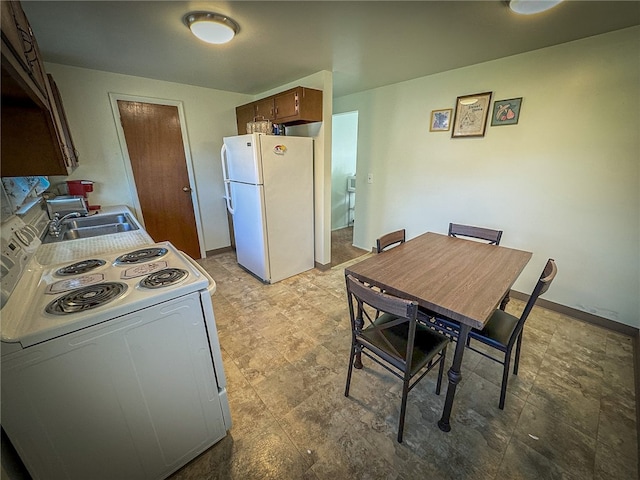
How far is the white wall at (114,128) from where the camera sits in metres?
2.56

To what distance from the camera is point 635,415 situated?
1.44 m

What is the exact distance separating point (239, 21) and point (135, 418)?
7.23 ft

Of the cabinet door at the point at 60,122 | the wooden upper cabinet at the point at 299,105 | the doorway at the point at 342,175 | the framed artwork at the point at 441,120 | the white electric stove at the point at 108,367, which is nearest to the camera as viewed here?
the white electric stove at the point at 108,367

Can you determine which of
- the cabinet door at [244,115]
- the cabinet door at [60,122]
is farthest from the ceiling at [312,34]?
the cabinet door at [244,115]

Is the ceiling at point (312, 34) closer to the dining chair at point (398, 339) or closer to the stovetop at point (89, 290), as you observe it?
the stovetop at point (89, 290)

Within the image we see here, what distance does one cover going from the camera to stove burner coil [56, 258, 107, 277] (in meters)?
1.21

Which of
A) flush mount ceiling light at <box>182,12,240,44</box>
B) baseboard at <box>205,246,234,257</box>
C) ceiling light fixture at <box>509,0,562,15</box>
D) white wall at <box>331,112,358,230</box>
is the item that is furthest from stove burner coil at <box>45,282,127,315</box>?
white wall at <box>331,112,358,230</box>

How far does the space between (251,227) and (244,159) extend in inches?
29.7

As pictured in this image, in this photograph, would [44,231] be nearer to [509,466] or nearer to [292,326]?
[292,326]

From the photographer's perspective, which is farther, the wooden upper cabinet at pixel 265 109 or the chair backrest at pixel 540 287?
the wooden upper cabinet at pixel 265 109

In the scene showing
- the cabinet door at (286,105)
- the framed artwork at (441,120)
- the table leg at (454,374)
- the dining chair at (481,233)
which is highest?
the cabinet door at (286,105)

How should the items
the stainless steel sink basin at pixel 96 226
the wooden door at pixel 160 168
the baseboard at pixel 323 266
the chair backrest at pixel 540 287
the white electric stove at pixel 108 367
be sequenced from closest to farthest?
1. the white electric stove at pixel 108 367
2. the chair backrest at pixel 540 287
3. the stainless steel sink basin at pixel 96 226
4. the wooden door at pixel 160 168
5. the baseboard at pixel 323 266

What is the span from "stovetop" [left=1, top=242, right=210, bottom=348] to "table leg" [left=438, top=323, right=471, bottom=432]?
123 centimetres

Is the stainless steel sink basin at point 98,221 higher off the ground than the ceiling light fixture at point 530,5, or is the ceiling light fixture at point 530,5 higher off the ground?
the ceiling light fixture at point 530,5
